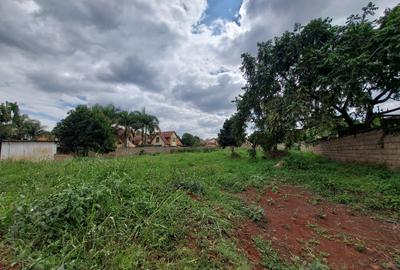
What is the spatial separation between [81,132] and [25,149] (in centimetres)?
682

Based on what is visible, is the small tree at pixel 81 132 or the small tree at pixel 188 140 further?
the small tree at pixel 188 140

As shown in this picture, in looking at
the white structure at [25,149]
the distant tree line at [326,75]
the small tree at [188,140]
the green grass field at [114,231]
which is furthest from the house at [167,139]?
the green grass field at [114,231]

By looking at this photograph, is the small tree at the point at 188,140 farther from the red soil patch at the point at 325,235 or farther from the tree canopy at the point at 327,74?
the red soil patch at the point at 325,235

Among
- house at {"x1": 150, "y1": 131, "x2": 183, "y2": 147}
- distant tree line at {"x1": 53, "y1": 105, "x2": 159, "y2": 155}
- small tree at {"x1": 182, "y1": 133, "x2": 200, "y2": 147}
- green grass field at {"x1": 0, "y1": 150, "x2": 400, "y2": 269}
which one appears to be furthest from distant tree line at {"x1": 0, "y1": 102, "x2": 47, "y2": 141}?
green grass field at {"x1": 0, "y1": 150, "x2": 400, "y2": 269}

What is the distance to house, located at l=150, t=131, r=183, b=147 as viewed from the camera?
42.3 meters

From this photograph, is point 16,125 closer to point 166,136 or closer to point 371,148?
point 166,136

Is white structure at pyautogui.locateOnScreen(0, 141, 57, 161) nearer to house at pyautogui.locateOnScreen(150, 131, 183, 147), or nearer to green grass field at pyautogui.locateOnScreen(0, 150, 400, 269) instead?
green grass field at pyautogui.locateOnScreen(0, 150, 400, 269)

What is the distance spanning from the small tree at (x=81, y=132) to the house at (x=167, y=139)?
18.7m

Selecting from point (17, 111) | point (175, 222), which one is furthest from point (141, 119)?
point (175, 222)

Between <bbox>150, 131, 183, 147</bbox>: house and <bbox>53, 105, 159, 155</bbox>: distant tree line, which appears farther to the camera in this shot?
<bbox>150, 131, 183, 147</bbox>: house

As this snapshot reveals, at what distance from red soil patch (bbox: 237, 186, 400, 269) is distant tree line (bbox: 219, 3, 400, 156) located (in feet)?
13.6

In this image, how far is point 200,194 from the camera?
4211 millimetres

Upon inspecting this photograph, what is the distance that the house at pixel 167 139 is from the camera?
139ft

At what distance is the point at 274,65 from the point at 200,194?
751 cm
